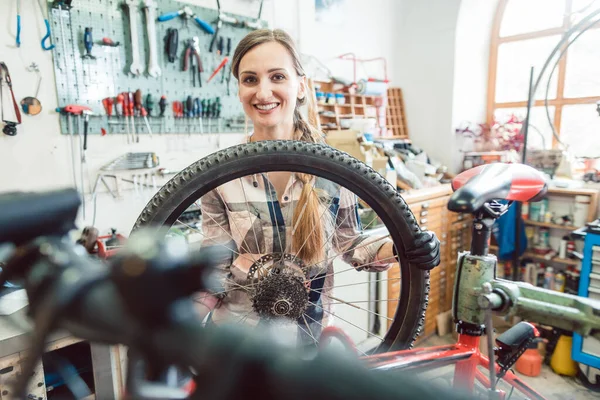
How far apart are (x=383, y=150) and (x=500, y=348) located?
1565 millimetres

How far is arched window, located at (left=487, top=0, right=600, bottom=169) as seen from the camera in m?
2.66

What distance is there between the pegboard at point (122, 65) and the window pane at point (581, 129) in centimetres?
257

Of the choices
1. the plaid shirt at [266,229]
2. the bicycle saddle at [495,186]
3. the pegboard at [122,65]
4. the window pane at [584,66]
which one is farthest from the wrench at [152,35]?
the window pane at [584,66]

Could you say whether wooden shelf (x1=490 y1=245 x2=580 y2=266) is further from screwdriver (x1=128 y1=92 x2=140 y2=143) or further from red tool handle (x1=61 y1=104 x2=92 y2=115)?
red tool handle (x1=61 y1=104 x2=92 y2=115)

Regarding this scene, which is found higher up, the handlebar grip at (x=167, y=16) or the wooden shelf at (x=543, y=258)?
the handlebar grip at (x=167, y=16)

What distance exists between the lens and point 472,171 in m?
0.67

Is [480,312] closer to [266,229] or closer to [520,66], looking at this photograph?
[266,229]

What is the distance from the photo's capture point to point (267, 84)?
2.84ft

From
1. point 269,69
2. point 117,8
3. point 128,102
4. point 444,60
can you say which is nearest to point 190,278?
point 269,69

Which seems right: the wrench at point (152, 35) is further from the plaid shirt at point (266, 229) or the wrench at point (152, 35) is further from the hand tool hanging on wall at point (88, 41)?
the plaid shirt at point (266, 229)

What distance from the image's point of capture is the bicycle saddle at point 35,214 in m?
0.19

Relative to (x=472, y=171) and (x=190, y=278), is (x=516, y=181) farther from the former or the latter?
(x=190, y=278)

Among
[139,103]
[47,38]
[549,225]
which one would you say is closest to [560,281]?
[549,225]

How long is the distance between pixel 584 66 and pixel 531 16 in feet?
1.95
